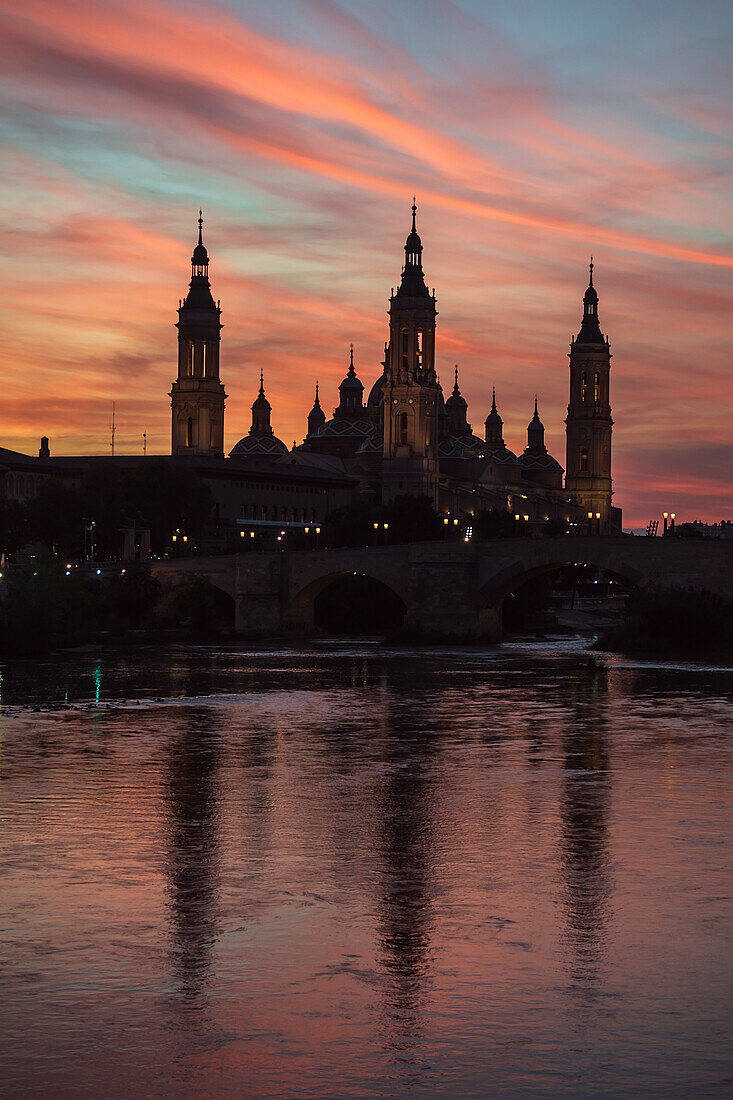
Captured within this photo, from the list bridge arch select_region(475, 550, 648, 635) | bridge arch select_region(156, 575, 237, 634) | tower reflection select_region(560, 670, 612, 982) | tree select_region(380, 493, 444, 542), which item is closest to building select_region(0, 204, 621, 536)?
tree select_region(380, 493, 444, 542)

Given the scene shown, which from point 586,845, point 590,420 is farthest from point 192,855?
point 590,420

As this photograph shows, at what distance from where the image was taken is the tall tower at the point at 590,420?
148 meters

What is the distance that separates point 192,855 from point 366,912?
346 cm

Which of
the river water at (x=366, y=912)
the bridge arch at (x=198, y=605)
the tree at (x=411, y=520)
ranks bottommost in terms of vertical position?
the river water at (x=366, y=912)

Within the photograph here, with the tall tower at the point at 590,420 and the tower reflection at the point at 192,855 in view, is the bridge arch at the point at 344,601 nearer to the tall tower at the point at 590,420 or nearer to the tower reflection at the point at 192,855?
the tower reflection at the point at 192,855

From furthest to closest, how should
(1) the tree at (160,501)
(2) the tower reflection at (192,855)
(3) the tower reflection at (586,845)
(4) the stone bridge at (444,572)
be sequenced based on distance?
(1) the tree at (160,501) → (4) the stone bridge at (444,572) → (3) the tower reflection at (586,845) → (2) the tower reflection at (192,855)

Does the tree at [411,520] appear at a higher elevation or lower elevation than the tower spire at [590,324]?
lower

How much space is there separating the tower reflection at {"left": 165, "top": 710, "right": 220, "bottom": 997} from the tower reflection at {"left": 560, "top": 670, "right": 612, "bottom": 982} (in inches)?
130

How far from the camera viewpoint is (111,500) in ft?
322

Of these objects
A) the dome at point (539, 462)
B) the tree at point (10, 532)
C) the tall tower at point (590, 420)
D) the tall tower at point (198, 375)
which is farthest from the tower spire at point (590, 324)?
the tree at point (10, 532)

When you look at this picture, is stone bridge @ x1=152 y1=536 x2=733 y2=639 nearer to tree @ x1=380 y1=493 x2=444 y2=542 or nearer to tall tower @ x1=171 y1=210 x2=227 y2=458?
tree @ x1=380 y1=493 x2=444 y2=542

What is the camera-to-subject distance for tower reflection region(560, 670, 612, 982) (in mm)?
13914

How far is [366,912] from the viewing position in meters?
15.1

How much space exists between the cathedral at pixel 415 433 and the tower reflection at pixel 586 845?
278 ft
